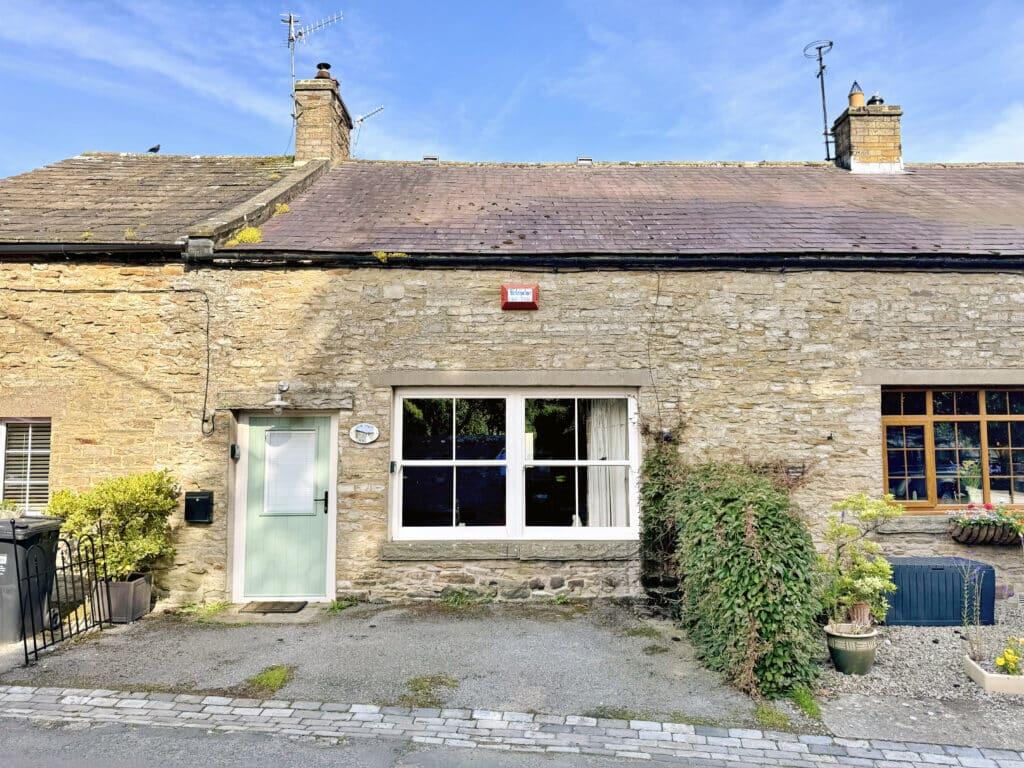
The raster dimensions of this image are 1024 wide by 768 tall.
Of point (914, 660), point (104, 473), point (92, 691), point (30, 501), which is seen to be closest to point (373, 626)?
point (92, 691)

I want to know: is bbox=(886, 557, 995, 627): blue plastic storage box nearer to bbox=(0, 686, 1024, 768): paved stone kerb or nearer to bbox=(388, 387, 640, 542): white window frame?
bbox=(0, 686, 1024, 768): paved stone kerb

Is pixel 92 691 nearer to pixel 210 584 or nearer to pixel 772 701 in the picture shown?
pixel 210 584

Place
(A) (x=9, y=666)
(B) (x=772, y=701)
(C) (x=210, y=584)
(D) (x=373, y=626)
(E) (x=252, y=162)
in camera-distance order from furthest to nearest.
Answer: (E) (x=252, y=162) < (C) (x=210, y=584) < (D) (x=373, y=626) < (A) (x=9, y=666) < (B) (x=772, y=701)

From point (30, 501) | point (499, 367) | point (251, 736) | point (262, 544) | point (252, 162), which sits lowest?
point (251, 736)

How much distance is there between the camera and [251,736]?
4168 millimetres

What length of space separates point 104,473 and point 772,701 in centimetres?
705

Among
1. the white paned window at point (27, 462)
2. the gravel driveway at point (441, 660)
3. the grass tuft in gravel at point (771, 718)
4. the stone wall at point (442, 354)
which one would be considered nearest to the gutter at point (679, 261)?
the stone wall at point (442, 354)

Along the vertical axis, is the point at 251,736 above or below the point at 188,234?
below

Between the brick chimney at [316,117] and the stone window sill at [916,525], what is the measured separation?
9.97 m

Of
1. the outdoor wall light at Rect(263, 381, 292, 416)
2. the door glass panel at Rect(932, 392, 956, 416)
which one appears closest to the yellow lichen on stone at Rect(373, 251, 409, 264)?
the outdoor wall light at Rect(263, 381, 292, 416)

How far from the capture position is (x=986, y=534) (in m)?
7.09

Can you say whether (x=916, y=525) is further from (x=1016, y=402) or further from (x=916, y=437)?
(x=1016, y=402)

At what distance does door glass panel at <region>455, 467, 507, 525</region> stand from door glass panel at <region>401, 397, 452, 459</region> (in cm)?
36

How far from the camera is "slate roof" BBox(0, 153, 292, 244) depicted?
7.60 metres
